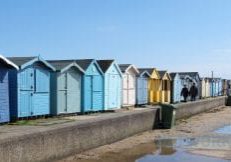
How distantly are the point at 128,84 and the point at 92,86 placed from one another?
5478mm

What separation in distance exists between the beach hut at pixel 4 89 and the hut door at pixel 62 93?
12.2ft

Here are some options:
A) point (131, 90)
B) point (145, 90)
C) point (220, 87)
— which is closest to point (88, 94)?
point (131, 90)

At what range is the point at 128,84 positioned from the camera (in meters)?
29.0

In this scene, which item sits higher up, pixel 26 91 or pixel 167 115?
pixel 26 91

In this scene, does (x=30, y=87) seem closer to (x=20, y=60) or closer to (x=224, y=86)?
(x=20, y=60)

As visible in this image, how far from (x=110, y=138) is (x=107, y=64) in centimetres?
894

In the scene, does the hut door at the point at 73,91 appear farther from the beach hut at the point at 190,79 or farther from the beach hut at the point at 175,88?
the beach hut at the point at 190,79

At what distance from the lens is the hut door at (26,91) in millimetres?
18384

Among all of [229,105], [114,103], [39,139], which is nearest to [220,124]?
[114,103]

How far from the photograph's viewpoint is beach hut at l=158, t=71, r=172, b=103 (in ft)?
115

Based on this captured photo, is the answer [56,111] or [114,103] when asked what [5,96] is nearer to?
[56,111]

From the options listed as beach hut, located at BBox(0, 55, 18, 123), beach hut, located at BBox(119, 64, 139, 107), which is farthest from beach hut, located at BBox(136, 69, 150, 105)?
beach hut, located at BBox(0, 55, 18, 123)

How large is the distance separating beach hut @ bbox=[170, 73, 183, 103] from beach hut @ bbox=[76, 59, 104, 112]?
45.7ft

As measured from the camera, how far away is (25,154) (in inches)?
468
